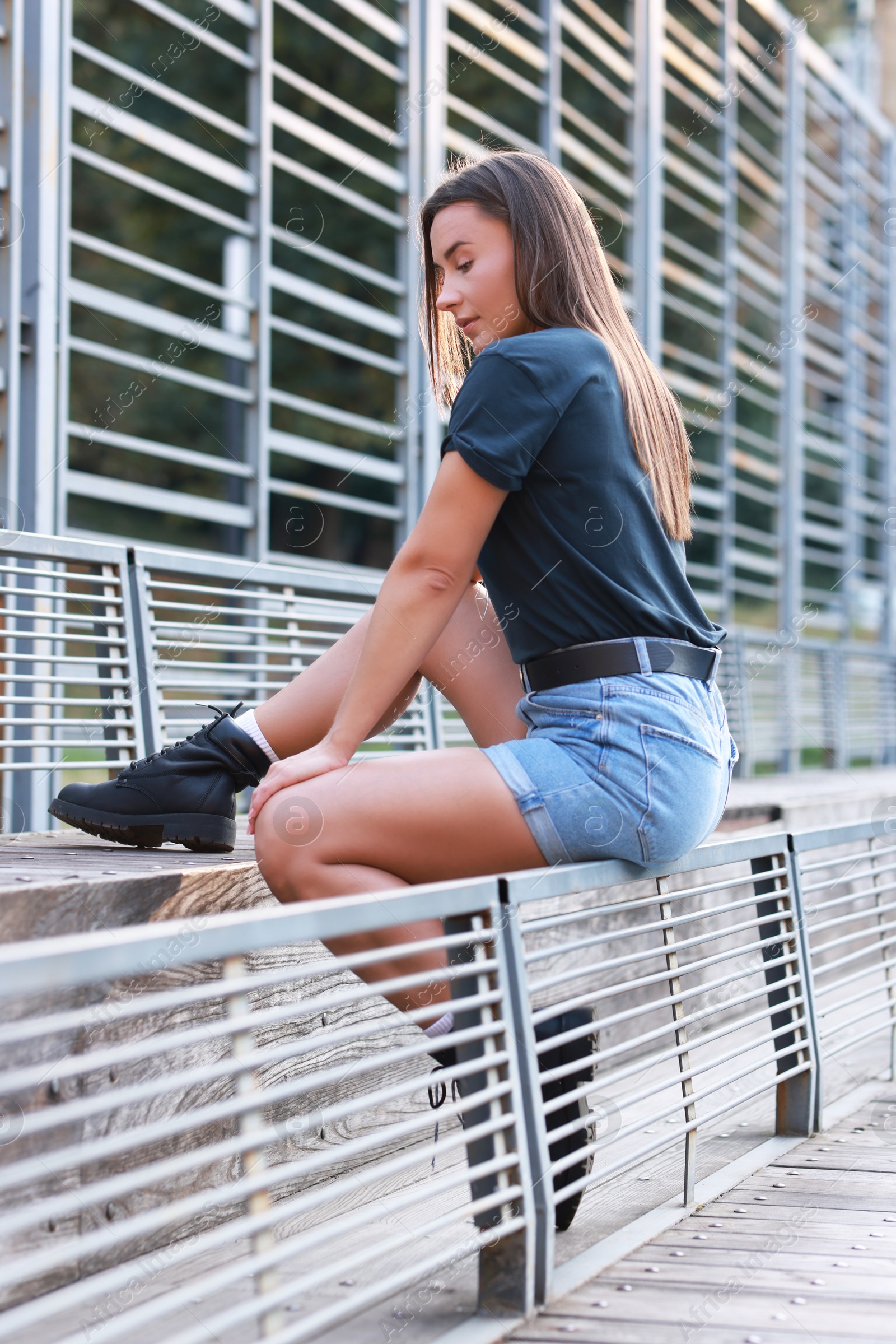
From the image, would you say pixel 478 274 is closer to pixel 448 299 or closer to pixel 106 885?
pixel 448 299

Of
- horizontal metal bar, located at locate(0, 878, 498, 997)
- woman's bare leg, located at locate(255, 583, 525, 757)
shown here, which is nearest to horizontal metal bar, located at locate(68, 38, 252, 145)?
woman's bare leg, located at locate(255, 583, 525, 757)

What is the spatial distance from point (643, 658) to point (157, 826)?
0.99 meters

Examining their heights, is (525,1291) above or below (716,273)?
below

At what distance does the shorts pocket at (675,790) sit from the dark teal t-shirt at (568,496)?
19 centimetres

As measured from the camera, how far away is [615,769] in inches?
90.7

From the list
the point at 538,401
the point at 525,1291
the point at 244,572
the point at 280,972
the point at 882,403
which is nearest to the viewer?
the point at 280,972

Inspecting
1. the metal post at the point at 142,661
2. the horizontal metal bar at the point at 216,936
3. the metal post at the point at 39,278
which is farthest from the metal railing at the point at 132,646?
the horizontal metal bar at the point at 216,936

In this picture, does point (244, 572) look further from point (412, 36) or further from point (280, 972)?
point (412, 36)

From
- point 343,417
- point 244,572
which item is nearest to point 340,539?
point 343,417

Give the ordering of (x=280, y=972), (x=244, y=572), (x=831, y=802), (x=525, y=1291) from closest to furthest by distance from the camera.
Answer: (x=280, y=972)
(x=525, y=1291)
(x=244, y=572)
(x=831, y=802)

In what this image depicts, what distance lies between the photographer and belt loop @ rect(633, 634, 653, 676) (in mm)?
2385

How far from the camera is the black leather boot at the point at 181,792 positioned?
9.06 feet

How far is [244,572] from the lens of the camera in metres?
4.07

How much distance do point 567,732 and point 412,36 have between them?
5.66m
